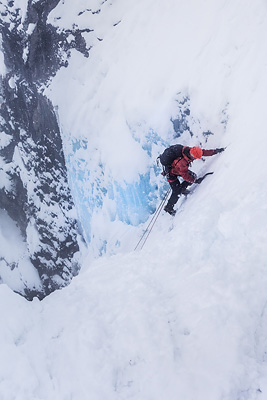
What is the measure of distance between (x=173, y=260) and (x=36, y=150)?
11.4 m

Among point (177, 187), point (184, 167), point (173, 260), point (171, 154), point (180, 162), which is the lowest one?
Result: point (173, 260)

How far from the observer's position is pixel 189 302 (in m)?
3.53

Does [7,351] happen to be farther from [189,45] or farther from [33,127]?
[33,127]

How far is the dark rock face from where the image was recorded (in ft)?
39.6

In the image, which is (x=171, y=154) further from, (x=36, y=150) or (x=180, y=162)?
(x=36, y=150)

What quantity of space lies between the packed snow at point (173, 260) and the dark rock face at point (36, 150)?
154 inches

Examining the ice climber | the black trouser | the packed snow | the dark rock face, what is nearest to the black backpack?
the ice climber

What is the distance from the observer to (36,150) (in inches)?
567

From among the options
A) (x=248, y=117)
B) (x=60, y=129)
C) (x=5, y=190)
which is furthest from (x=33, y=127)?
(x=248, y=117)

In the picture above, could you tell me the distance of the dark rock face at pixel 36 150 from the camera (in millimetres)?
12062

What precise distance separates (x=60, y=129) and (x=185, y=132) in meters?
6.05

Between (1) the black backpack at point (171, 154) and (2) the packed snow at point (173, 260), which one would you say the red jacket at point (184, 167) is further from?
(2) the packed snow at point (173, 260)

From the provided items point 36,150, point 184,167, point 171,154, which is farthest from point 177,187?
point 36,150

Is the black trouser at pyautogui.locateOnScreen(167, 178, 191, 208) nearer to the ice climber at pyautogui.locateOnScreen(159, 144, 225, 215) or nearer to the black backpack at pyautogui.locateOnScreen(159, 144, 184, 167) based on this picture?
the ice climber at pyautogui.locateOnScreen(159, 144, 225, 215)
